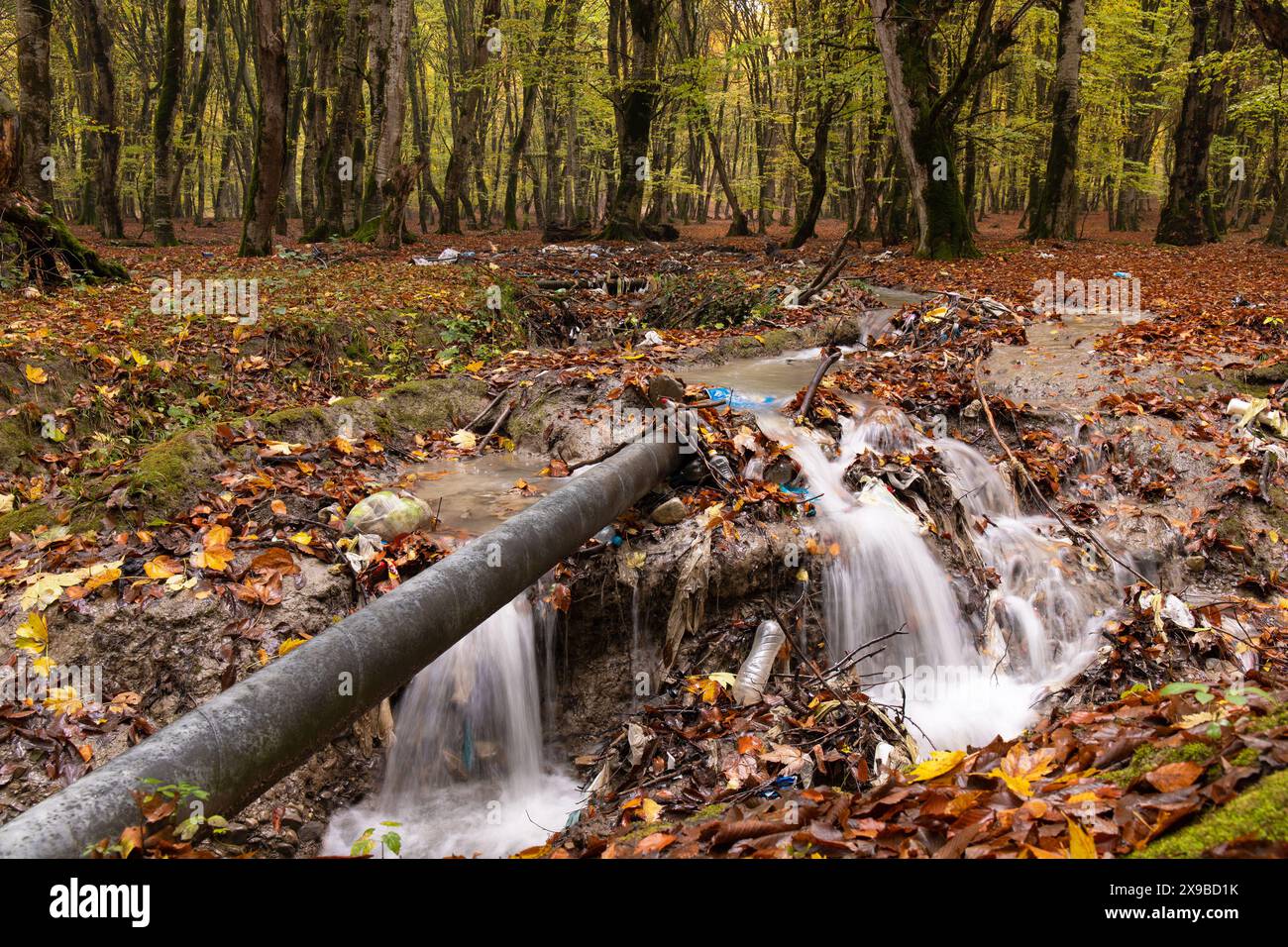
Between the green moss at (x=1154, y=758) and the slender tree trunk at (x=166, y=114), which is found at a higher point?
the slender tree trunk at (x=166, y=114)

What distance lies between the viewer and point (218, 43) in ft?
95.1

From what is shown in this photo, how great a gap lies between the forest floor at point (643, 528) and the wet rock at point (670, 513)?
62mm

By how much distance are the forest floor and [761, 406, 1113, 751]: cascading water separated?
Answer: 0.37m

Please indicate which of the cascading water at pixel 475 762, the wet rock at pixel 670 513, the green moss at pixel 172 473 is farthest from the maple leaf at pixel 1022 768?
the green moss at pixel 172 473

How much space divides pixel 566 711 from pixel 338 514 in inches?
81.3

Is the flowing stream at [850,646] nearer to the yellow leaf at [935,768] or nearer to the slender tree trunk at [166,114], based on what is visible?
the yellow leaf at [935,768]

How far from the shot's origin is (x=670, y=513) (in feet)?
17.0

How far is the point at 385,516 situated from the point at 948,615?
4030mm

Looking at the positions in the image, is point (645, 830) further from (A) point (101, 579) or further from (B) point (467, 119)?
(B) point (467, 119)

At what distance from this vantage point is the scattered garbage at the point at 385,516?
15.8ft

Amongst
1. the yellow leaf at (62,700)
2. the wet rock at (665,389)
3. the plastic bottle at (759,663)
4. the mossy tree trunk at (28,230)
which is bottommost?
the plastic bottle at (759,663)

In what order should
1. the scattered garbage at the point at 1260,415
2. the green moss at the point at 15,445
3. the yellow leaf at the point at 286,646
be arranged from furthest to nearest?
the scattered garbage at the point at 1260,415 < the green moss at the point at 15,445 < the yellow leaf at the point at 286,646

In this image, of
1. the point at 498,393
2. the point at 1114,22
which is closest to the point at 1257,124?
the point at 1114,22

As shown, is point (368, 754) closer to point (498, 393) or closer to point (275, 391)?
point (498, 393)
